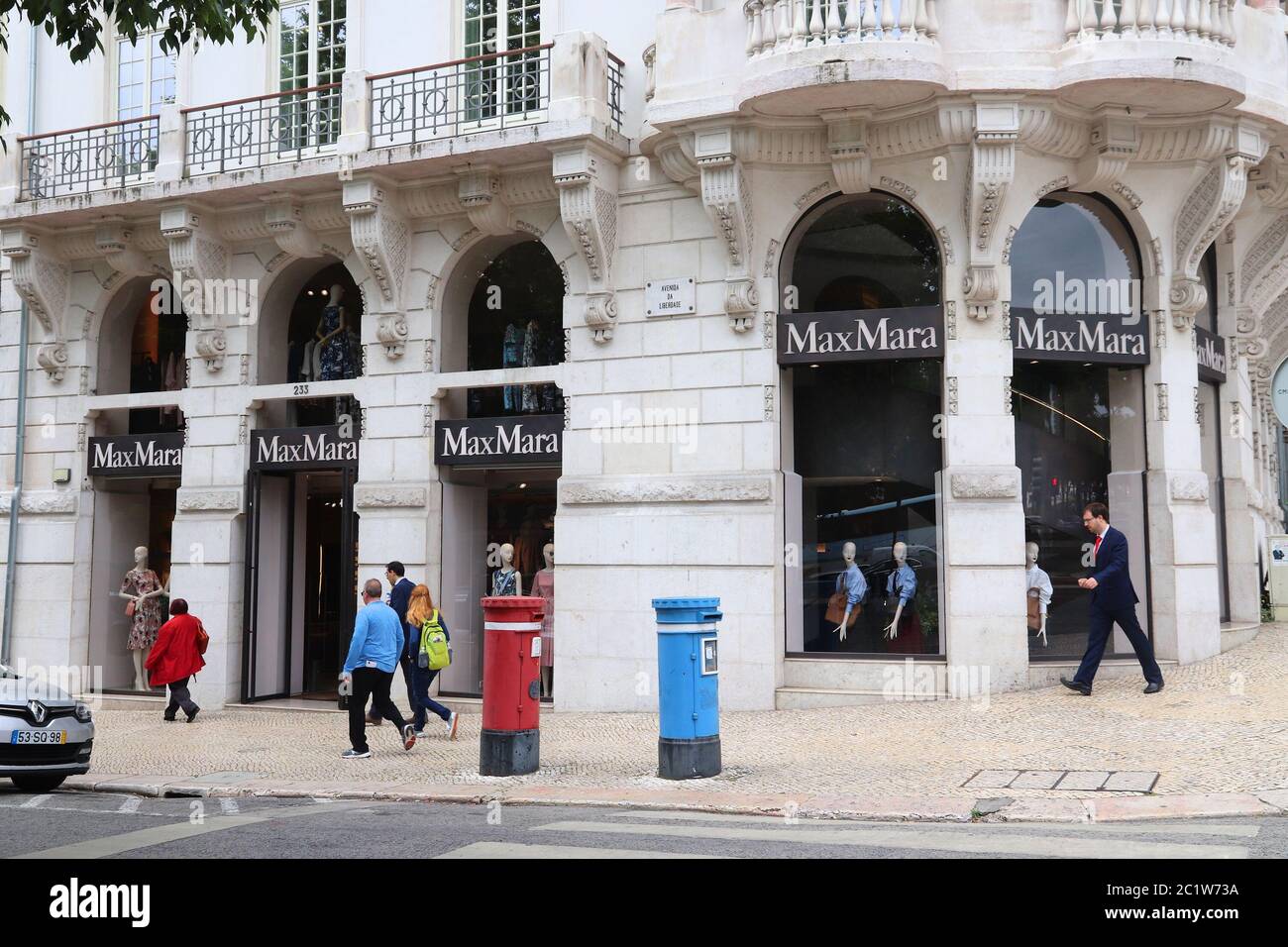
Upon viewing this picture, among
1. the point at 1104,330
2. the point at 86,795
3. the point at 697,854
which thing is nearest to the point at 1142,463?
the point at 1104,330

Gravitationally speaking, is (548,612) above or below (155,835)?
above

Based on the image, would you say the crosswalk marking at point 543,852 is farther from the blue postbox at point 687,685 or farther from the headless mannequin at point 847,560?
the headless mannequin at point 847,560

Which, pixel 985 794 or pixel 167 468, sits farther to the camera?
pixel 167 468

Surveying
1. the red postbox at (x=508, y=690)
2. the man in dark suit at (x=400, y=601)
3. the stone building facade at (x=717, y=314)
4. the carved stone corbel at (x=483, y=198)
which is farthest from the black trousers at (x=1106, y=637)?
the carved stone corbel at (x=483, y=198)

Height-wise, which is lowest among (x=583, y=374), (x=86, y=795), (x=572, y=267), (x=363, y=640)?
(x=86, y=795)

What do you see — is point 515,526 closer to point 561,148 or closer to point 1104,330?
point 561,148

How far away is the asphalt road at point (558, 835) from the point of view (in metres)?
6.96

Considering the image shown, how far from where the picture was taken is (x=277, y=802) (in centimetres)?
1003

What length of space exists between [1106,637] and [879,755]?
3.24 m

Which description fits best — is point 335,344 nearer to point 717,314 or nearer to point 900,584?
point 717,314

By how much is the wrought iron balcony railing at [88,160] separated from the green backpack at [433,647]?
8922mm

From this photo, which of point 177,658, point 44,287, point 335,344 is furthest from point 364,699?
point 44,287

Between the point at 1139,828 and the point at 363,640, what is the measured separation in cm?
706

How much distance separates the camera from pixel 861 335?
1464cm
